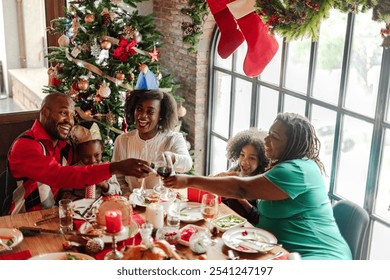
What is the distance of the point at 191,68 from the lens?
157 inches

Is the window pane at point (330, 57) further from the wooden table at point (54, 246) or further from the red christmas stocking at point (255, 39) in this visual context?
the wooden table at point (54, 246)

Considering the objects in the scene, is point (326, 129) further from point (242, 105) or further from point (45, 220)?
point (45, 220)

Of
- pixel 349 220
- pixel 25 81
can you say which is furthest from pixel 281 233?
pixel 25 81

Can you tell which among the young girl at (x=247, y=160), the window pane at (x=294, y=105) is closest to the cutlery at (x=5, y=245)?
the young girl at (x=247, y=160)

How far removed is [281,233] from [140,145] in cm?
102

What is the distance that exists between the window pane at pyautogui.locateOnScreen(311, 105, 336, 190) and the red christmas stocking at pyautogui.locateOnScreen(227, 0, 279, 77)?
0.66 metres

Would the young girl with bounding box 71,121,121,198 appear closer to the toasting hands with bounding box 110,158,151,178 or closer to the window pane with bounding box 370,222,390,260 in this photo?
the toasting hands with bounding box 110,158,151,178

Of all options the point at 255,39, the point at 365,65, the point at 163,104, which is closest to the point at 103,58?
the point at 163,104

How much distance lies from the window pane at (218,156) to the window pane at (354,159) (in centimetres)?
130

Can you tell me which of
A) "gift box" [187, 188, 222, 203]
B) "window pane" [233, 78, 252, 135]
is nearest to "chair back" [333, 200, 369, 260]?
"gift box" [187, 188, 222, 203]

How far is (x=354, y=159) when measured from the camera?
9.15 ft

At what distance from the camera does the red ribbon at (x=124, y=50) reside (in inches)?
130

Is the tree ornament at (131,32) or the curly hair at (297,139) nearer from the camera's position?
the curly hair at (297,139)
